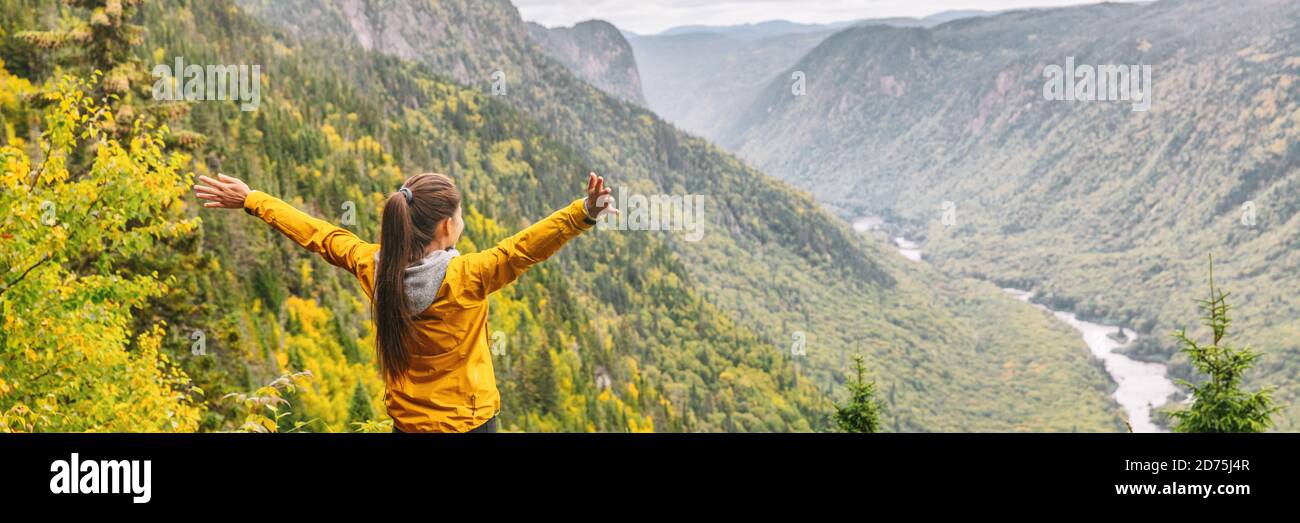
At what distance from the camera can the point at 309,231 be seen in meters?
7.60

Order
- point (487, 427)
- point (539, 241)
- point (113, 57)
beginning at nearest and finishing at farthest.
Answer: point (539, 241) → point (487, 427) → point (113, 57)

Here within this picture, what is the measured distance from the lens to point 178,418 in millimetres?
15172

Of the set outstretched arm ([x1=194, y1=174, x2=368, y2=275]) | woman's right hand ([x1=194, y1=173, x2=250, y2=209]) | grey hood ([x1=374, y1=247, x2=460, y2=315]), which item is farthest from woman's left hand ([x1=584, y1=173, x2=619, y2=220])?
woman's right hand ([x1=194, y1=173, x2=250, y2=209])

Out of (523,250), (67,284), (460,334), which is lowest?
(460,334)

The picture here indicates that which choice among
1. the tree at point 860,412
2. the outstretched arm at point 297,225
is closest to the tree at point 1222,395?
the tree at point 860,412

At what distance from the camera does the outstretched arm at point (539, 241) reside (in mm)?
6738

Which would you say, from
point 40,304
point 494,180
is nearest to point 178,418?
point 40,304

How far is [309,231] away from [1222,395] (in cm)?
1306

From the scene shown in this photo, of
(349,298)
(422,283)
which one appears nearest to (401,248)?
(422,283)

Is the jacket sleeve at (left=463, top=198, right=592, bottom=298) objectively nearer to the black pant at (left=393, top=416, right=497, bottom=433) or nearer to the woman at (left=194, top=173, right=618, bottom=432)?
the woman at (left=194, top=173, right=618, bottom=432)

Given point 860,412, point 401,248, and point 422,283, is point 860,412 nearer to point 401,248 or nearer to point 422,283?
point 422,283

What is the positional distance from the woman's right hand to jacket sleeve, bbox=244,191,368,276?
0.16 metres
